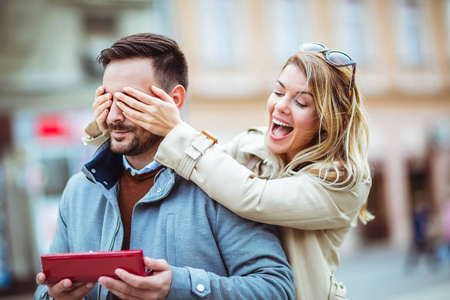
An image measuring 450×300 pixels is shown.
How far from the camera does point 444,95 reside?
57.5 feet

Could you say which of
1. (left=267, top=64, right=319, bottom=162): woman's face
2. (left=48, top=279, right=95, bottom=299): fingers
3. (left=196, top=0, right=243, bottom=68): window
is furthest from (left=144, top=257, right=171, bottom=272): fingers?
(left=196, top=0, right=243, bottom=68): window

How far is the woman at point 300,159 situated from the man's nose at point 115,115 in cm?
3

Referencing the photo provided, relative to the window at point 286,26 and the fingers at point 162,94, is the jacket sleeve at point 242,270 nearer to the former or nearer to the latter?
the fingers at point 162,94

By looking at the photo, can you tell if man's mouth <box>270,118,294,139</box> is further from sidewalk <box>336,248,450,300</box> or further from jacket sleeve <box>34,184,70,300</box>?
sidewalk <box>336,248,450,300</box>

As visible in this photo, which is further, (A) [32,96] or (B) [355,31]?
(B) [355,31]

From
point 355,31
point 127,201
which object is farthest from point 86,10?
point 355,31

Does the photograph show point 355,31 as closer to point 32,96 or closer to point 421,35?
point 421,35

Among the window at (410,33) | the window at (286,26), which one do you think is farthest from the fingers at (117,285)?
the window at (410,33)

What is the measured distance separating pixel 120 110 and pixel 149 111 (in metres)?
0.16

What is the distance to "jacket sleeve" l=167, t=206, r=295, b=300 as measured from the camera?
1.71 m

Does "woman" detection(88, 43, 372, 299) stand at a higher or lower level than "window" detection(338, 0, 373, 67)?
lower

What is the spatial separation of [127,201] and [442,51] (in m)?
18.2

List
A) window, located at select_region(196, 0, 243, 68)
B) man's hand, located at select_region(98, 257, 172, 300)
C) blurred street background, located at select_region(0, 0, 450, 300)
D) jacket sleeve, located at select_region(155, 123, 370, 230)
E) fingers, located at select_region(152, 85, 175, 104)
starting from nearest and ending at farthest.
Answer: man's hand, located at select_region(98, 257, 172, 300) < jacket sleeve, located at select_region(155, 123, 370, 230) < fingers, located at select_region(152, 85, 175, 104) < blurred street background, located at select_region(0, 0, 450, 300) < window, located at select_region(196, 0, 243, 68)

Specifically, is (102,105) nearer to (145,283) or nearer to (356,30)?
(145,283)
